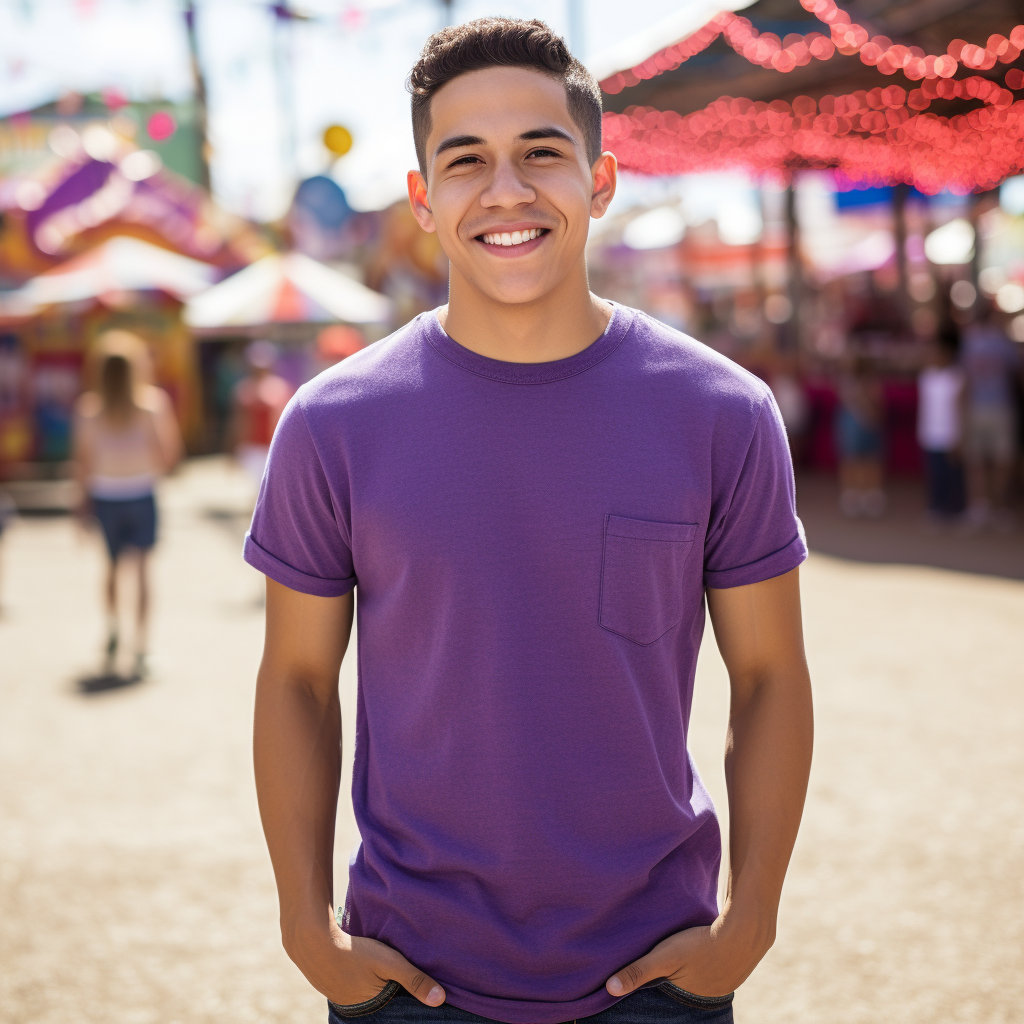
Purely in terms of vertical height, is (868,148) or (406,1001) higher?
(868,148)

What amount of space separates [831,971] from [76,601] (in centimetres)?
779

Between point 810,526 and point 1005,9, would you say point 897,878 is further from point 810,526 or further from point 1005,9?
point 1005,9

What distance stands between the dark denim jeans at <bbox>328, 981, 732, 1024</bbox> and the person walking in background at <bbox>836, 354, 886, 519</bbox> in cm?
1170

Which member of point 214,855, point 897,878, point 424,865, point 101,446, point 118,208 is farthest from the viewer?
point 118,208

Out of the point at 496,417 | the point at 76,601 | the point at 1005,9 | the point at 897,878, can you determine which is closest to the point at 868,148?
the point at 1005,9

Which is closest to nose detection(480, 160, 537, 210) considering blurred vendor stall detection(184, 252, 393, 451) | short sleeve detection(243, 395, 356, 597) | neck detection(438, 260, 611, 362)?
neck detection(438, 260, 611, 362)

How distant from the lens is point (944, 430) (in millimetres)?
11906

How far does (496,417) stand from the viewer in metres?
1.70

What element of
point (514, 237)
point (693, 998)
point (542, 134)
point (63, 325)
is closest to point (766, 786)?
point (693, 998)

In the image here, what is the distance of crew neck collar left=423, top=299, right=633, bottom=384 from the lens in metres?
1.72

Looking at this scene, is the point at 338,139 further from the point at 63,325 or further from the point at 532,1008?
the point at 532,1008

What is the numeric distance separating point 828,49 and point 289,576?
469 inches

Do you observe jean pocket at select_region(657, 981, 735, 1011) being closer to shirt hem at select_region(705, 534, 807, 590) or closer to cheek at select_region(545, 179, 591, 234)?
shirt hem at select_region(705, 534, 807, 590)

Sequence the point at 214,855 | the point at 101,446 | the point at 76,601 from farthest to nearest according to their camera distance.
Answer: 1. the point at 76,601
2. the point at 101,446
3. the point at 214,855
